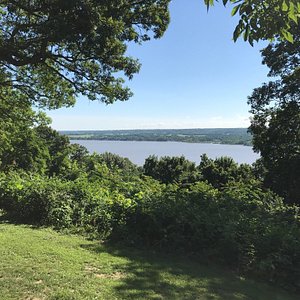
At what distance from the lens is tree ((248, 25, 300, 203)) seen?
21.4 metres

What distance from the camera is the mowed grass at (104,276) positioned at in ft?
14.8

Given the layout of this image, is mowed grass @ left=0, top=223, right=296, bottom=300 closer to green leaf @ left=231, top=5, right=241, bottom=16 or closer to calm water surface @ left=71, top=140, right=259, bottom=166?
green leaf @ left=231, top=5, right=241, bottom=16

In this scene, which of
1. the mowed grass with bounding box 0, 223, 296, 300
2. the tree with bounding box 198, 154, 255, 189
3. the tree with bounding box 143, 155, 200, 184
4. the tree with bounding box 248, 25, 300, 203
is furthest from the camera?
the tree with bounding box 143, 155, 200, 184

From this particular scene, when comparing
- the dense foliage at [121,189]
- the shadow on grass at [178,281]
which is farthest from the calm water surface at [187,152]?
the shadow on grass at [178,281]

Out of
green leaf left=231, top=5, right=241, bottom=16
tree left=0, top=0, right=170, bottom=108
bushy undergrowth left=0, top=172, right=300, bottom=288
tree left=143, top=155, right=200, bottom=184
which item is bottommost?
tree left=143, top=155, right=200, bottom=184

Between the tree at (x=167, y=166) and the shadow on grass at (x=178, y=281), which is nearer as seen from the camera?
the shadow on grass at (x=178, y=281)

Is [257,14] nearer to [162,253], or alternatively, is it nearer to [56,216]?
[162,253]

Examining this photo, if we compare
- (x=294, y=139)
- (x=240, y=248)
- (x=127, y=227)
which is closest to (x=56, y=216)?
(x=127, y=227)

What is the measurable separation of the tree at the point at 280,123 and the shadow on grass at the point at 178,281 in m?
17.4

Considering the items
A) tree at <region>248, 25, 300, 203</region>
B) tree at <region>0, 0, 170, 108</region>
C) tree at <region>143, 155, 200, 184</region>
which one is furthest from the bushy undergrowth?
tree at <region>143, 155, 200, 184</region>

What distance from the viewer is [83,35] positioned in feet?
26.3

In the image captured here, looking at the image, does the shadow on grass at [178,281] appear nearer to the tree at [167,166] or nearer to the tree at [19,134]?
the tree at [19,134]

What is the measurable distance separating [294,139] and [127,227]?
17.3 meters

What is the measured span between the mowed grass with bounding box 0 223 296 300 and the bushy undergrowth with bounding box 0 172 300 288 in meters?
0.42
